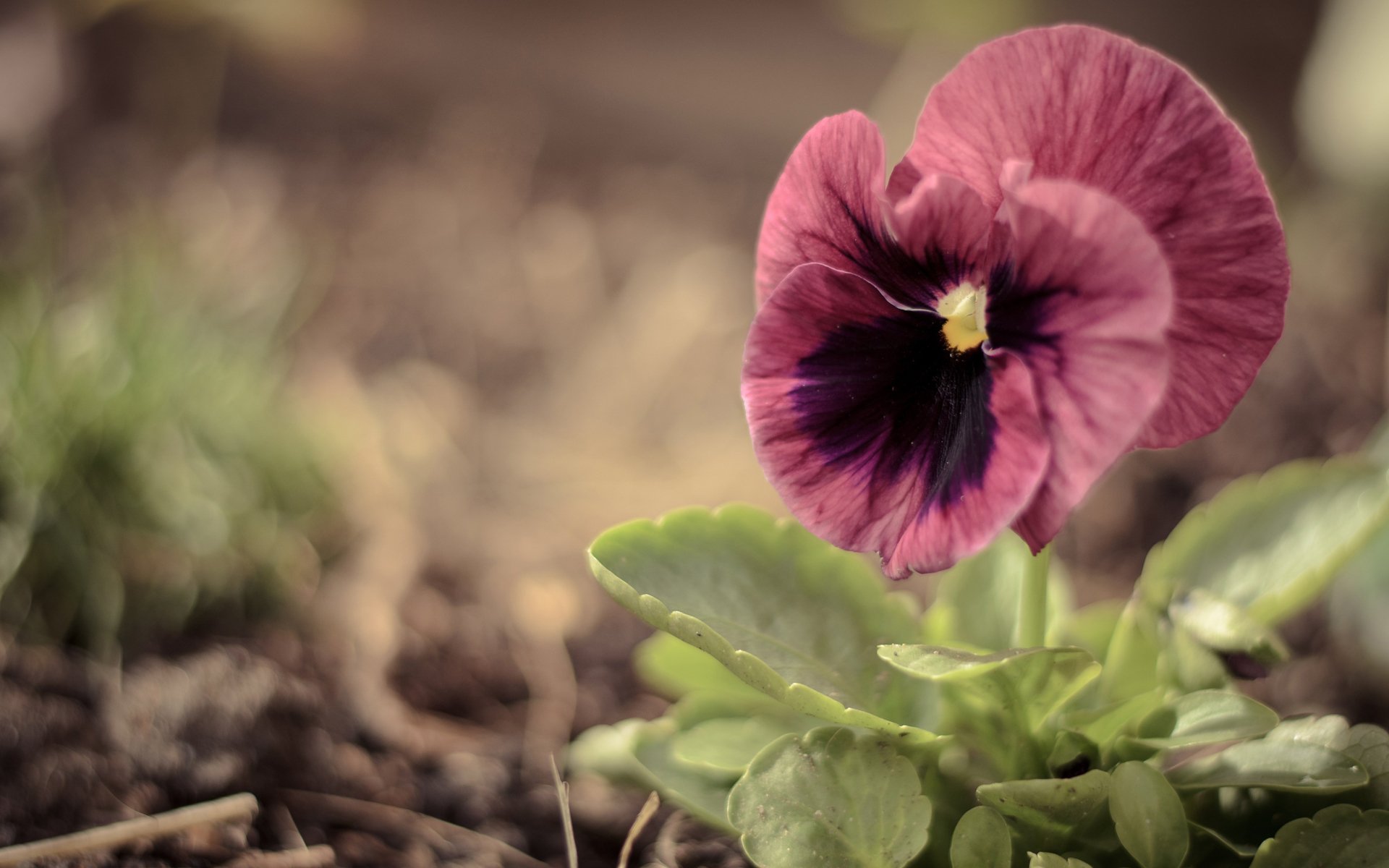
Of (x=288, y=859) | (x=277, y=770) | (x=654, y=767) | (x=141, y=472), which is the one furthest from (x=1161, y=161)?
(x=141, y=472)

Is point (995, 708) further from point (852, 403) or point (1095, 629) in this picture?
point (852, 403)

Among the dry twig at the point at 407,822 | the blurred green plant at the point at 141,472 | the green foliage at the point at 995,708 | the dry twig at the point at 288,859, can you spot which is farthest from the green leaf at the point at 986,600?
the blurred green plant at the point at 141,472

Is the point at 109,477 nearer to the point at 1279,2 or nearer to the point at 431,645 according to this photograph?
the point at 431,645

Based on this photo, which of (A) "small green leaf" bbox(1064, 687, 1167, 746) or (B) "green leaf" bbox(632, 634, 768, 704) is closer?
(A) "small green leaf" bbox(1064, 687, 1167, 746)

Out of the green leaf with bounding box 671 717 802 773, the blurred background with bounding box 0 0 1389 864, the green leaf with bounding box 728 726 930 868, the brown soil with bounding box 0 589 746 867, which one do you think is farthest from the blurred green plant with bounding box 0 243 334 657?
the green leaf with bounding box 728 726 930 868

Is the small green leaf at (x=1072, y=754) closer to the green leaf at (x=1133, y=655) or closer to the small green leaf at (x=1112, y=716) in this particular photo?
the small green leaf at (x=1112, y=716)

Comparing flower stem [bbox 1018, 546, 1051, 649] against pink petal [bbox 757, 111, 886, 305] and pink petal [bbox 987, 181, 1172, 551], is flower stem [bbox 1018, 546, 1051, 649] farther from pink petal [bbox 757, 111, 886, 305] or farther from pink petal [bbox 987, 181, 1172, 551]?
pink petal [bbox 757, 111, 886, 305]

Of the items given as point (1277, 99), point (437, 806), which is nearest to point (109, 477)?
point (437, 806)
